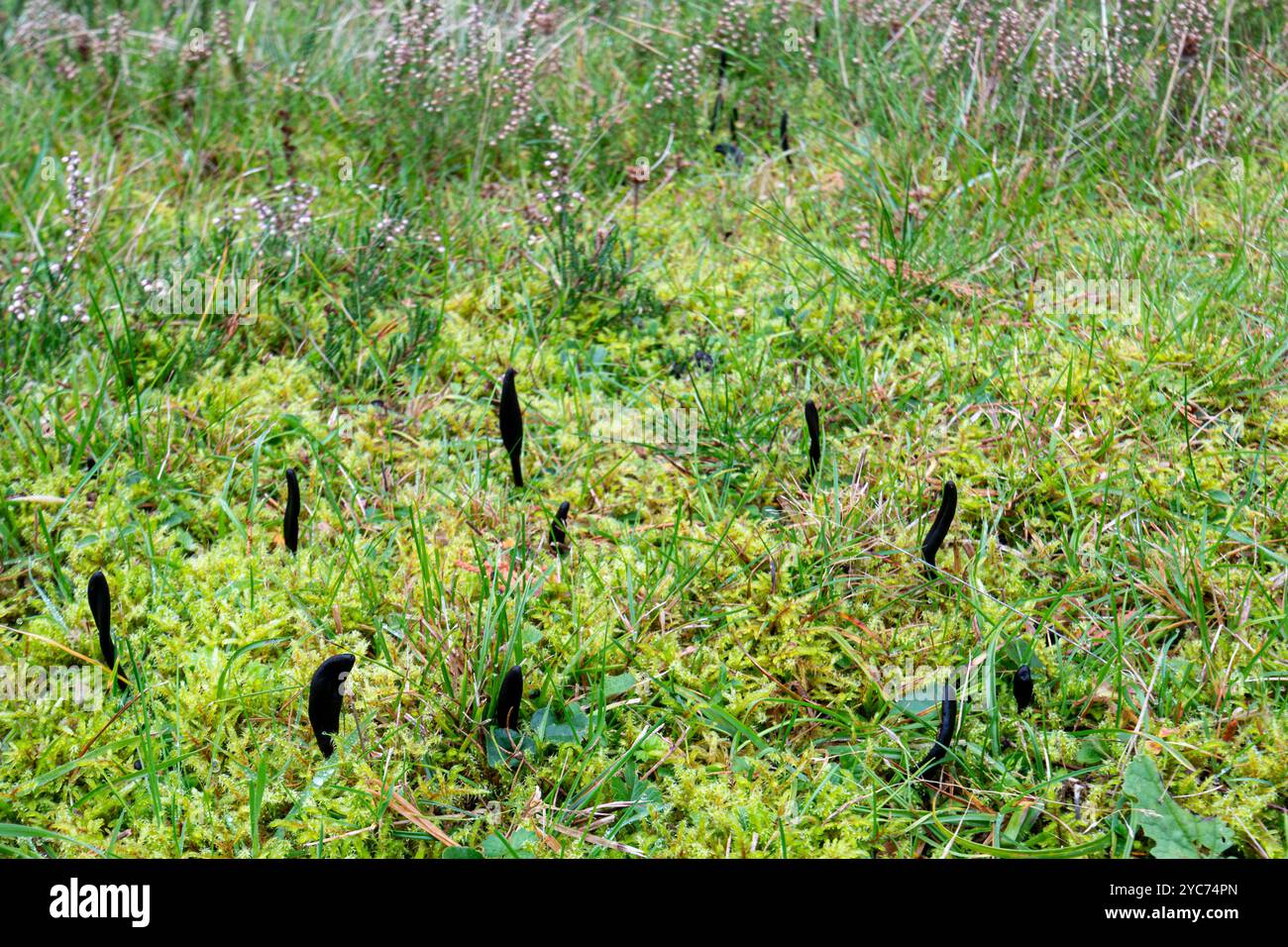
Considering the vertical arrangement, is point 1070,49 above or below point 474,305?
above

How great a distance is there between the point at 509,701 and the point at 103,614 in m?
0.93

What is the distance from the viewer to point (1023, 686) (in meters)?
2.22

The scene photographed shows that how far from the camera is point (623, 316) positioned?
389 centimetres

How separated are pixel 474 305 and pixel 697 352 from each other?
0.93 meters

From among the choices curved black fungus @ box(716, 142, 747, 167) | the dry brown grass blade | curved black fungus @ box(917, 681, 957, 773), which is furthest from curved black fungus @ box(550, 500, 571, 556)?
curved black fungus @ box(716, 142, 747, 167)

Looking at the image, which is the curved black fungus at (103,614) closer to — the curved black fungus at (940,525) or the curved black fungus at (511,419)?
the curved black fungus at (511,419)

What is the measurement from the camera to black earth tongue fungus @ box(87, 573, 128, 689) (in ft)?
7.20

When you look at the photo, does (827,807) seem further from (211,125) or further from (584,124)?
(211,125)

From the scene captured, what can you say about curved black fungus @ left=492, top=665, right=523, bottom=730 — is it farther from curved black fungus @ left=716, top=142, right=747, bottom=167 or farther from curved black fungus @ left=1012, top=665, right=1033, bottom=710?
curved black fungus @ left=716, top=142, right=747, bottom=167

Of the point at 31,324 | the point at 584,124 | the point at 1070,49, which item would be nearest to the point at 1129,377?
the point at 1070,49

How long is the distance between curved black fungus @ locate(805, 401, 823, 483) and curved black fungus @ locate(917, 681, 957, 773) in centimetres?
87

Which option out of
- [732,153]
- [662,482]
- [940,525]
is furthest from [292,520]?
[732,153]

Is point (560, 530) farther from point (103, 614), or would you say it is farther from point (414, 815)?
point (103, 614)
